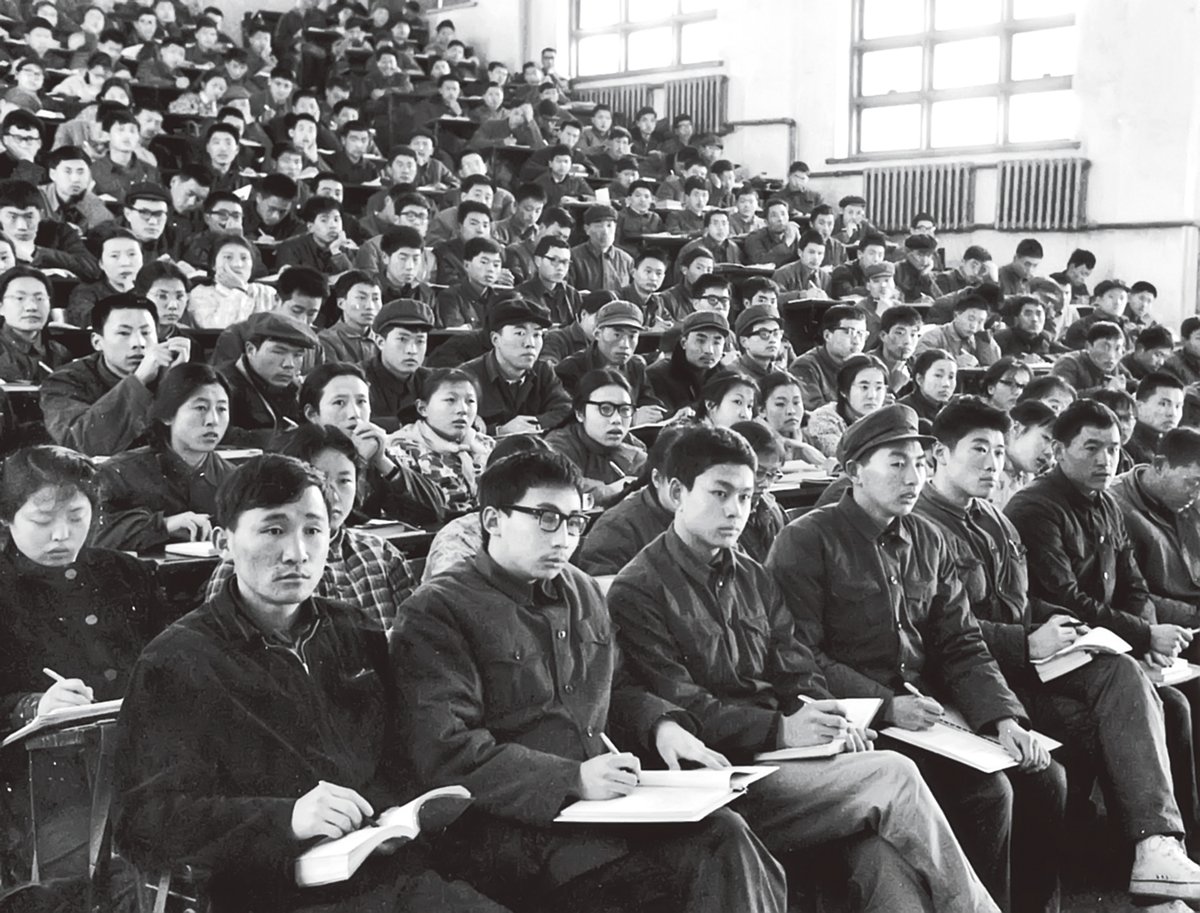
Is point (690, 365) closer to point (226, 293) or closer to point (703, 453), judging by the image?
point (226, 293)

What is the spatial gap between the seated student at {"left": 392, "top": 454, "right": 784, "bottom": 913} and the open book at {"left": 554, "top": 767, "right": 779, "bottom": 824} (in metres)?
0.03

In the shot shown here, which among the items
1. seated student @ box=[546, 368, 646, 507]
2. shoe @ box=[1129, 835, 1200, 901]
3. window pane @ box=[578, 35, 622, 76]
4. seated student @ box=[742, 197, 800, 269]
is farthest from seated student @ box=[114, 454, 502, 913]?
window pane @ box=[578, 35, 622, 76]

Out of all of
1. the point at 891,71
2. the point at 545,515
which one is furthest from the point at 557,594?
the point at 891,71

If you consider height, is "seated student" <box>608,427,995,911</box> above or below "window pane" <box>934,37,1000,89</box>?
below

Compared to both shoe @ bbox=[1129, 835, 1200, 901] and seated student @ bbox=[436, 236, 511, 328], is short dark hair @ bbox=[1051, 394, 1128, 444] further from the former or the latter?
seated student @ bbox=[436, 236, 511, 328]

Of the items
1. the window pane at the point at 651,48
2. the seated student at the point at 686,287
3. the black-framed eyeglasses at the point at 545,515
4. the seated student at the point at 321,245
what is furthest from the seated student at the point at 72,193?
the window pane at the point at 651,48

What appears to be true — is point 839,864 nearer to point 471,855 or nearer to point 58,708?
point 471,855

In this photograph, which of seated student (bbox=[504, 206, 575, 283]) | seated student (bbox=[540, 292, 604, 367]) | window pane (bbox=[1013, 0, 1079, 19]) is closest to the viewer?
seated student (bbox=[540, 292, 604, 367])

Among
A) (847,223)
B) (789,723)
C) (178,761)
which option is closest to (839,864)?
(789,723)

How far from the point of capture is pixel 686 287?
764 cm

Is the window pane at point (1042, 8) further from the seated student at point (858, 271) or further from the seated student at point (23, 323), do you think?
the seated student at point (23, 323)

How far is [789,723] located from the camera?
224 centimetres

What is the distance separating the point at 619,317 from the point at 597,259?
8.63 feet

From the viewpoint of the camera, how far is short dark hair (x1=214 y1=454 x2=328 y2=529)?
185 cm
